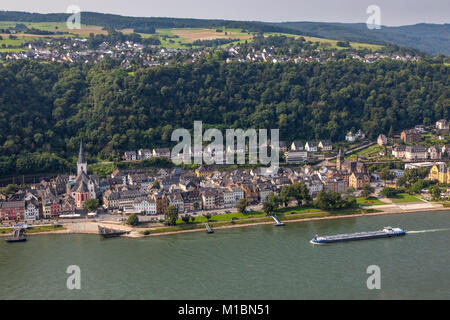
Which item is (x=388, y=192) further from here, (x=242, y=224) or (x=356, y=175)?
(x=242, y=224)

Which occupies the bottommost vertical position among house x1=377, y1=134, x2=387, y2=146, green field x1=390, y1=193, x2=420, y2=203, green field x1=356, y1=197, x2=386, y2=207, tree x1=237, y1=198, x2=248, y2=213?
green field x1=356, y1=197, x2=386, y2=207

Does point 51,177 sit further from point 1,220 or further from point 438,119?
point 438,119

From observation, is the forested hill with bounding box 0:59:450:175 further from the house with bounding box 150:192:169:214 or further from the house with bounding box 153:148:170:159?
the house with bounding box 150:192:169:214

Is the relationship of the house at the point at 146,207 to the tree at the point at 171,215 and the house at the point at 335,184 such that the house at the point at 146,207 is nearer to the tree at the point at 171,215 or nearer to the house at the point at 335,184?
the tree at the point at 171,215

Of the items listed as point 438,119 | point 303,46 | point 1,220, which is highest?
point 303,46

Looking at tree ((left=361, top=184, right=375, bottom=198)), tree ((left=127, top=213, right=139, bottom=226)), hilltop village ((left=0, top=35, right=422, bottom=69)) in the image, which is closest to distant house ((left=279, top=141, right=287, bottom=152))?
tree ((left=361, top=184, right=375, bottom=198))

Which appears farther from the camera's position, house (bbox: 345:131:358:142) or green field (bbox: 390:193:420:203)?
house (bbox: 345:131:358:142)

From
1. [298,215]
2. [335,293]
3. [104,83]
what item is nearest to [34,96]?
[104,83]
